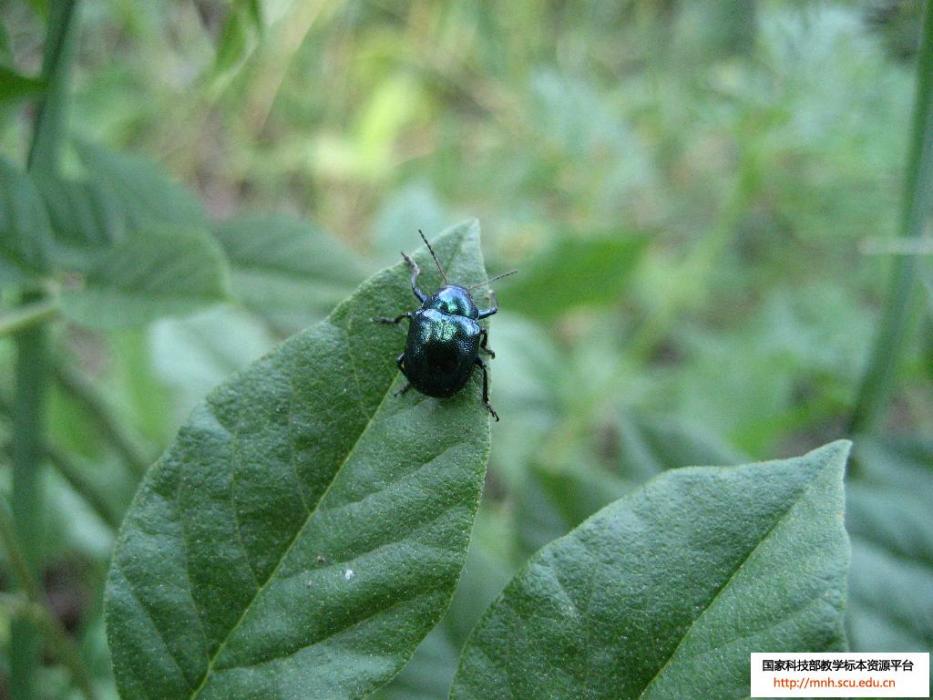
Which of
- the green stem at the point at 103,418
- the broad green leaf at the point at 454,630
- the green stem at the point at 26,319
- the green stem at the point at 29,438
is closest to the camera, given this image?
the green stem at the point at 26,319

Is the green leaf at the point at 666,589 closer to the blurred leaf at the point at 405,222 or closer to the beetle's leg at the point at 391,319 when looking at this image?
the beetle's leg at the point at 391,319

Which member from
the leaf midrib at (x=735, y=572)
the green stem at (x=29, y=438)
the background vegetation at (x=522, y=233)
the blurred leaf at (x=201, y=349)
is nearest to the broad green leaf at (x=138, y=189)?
the background vegetation at (x=522, y=233)

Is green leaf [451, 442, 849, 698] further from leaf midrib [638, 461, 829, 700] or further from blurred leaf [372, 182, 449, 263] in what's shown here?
blurred leaf [372, 182, 449, 263]

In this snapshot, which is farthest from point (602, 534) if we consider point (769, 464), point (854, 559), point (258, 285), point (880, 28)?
point (880, 28)

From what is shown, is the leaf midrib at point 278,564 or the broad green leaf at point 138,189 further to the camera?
the broad green leaf at point 138,189

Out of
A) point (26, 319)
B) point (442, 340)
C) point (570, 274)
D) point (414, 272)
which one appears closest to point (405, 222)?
point (570, 274)

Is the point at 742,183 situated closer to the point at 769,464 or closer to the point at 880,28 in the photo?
the point at 880,28
